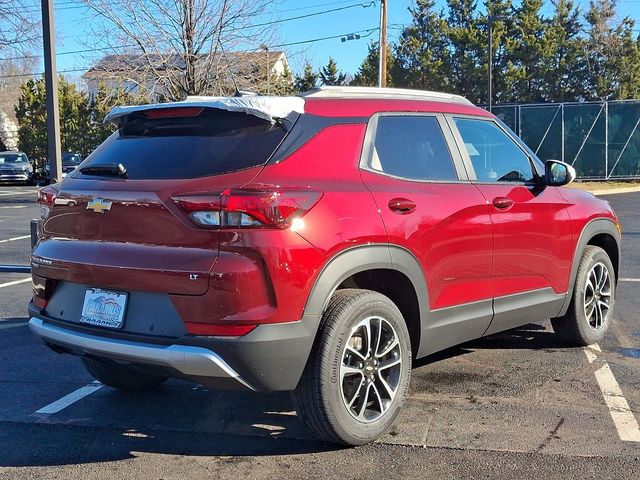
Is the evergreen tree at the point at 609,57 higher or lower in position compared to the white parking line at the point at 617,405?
higher

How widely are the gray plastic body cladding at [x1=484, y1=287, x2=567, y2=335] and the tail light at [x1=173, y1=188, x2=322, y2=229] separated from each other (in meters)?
1.93

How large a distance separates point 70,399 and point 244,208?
225cm

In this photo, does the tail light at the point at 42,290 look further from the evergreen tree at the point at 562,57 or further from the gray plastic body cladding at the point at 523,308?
the evergreen tree at the point at 562,57

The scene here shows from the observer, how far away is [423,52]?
43.3 meters

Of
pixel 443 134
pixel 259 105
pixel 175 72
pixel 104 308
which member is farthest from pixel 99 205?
pixel 175 72

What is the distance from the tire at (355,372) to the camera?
11.7 ft

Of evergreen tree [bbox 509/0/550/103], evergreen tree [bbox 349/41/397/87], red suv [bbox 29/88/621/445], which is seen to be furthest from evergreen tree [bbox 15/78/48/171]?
red suv [bbox 29/88/621/445]

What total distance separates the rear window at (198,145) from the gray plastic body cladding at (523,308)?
204cm

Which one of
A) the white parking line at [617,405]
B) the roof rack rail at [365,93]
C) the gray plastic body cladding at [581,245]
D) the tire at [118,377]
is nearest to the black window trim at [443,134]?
the roof rack rail at [365,93]

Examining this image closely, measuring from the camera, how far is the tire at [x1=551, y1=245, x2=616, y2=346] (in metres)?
5.58

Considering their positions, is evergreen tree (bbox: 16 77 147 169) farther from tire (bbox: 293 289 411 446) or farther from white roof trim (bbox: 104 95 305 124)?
tire (bbox: 293 289 411 446)

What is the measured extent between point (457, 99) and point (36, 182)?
120 ft

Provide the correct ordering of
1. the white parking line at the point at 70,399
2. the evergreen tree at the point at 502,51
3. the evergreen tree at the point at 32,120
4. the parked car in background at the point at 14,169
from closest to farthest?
the white parking line at the point at 70,399
the parked car in background at the point at 14,169
the evergreen tree at the point at 502,51
the evergreen tree at the point at 32,120

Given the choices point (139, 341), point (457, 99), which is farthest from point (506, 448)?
point (457, 99)
